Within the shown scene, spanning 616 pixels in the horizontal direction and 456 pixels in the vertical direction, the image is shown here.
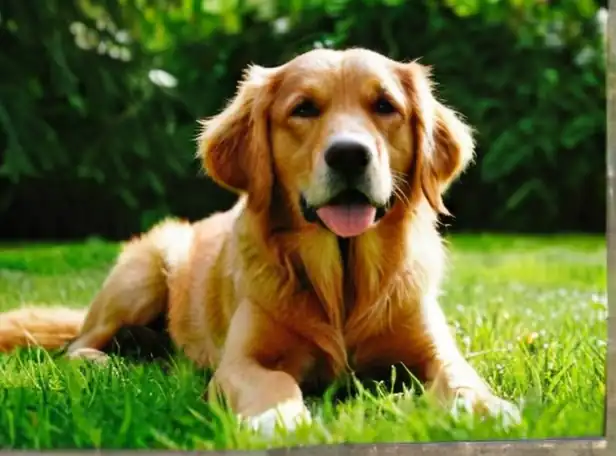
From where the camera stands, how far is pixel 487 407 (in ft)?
7.66

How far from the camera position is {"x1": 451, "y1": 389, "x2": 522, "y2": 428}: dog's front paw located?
2277 millimetres

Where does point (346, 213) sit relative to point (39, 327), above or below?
above

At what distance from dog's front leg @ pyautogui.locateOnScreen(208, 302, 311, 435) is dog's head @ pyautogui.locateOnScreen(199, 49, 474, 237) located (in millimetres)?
339

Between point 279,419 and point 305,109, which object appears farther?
point 305,109

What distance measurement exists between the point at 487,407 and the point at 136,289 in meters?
1.47

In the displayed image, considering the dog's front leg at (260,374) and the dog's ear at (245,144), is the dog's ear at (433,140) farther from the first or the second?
the dog's front leg at (260,374)

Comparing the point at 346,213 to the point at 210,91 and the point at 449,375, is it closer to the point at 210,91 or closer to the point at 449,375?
the point at 449,375

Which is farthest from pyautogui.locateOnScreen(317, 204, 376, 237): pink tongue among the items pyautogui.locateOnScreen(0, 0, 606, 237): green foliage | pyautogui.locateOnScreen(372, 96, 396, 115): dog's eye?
pyautogui.locateOnScreen(0, 0, 606, 237): green foliage

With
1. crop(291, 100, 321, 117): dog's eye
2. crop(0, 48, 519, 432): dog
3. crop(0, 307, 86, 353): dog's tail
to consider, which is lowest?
crop(0, 307, 86, 353): dog's tail

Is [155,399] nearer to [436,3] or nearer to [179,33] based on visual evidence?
[179,33]

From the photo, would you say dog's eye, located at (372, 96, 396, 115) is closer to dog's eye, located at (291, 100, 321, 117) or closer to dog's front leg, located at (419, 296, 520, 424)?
dog's eye, located at (291, 100, 321, 117)

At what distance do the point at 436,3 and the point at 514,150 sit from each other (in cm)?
81

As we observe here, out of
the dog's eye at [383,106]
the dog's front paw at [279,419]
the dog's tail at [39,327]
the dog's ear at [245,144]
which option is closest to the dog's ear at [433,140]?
the dog's eye at [383,106]

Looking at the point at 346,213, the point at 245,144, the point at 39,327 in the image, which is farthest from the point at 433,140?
the point at 39,327
